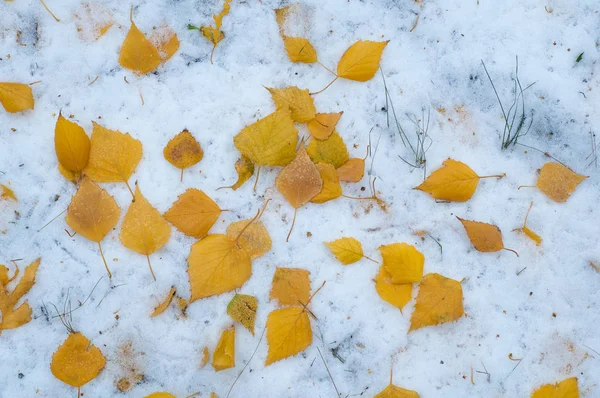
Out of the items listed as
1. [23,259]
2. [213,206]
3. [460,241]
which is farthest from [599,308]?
[23,259]

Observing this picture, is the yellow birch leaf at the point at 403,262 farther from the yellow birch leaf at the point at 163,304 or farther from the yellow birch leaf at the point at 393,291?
the yellow birch leaf at the point at 163,304

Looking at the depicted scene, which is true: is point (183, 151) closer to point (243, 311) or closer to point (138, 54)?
point (138, 54)

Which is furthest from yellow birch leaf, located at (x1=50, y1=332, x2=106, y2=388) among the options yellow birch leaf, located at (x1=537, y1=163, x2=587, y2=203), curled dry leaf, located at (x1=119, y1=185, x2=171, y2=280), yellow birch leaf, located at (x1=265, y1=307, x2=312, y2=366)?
yellow birch leaf, located at (x1=537, y1=163, x2=587, y2=203)

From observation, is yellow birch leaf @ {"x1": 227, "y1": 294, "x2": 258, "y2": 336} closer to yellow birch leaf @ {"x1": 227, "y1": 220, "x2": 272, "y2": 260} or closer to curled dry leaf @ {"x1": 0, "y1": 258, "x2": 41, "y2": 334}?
yellow birch leaf @ {"x1": 227, "y1": 220, "x2": 272, "y2": 260}

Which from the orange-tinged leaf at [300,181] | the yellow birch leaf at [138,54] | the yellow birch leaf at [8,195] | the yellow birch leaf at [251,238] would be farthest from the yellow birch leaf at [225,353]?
the yellow birch leaf at [138,54]

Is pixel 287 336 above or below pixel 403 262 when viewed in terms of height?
below

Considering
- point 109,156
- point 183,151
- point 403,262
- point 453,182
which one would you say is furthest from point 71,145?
point 453,182
